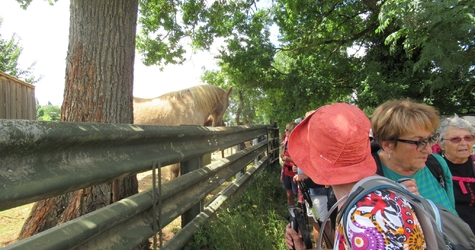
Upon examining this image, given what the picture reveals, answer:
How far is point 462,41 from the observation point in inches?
219

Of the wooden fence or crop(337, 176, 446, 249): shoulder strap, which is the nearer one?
crop(337, 176, 446, 249): shoulder strap

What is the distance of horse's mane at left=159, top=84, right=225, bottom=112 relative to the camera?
6.52 m

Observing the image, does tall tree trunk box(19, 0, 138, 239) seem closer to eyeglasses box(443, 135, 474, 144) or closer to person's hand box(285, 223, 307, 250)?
person's hand box(285, 223, 307, 250)

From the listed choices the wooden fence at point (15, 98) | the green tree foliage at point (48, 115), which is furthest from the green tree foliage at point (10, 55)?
the wooden fence at point (15, 98)

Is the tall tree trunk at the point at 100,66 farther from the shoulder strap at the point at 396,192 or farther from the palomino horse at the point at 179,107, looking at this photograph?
the palomino horse at the point at 179,107

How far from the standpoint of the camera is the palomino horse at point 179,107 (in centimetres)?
632

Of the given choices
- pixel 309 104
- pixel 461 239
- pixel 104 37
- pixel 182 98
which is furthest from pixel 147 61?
pixel 461 239

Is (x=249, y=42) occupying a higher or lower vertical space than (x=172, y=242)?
higher

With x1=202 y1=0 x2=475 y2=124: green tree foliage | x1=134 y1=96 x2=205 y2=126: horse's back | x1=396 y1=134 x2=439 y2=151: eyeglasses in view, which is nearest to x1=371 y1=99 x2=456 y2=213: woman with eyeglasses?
x1=396 y1=134 x2=439 y2=151: eyeglasses

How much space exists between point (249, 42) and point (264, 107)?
18.9m

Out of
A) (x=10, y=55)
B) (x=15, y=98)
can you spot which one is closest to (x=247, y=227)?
(x=15, y=98)

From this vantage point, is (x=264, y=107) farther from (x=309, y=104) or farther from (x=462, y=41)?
(x=462, y=41)

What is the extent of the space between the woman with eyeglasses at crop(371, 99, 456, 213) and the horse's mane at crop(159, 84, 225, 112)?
4920mm

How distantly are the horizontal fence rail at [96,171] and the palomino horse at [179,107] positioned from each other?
401 centimetres
